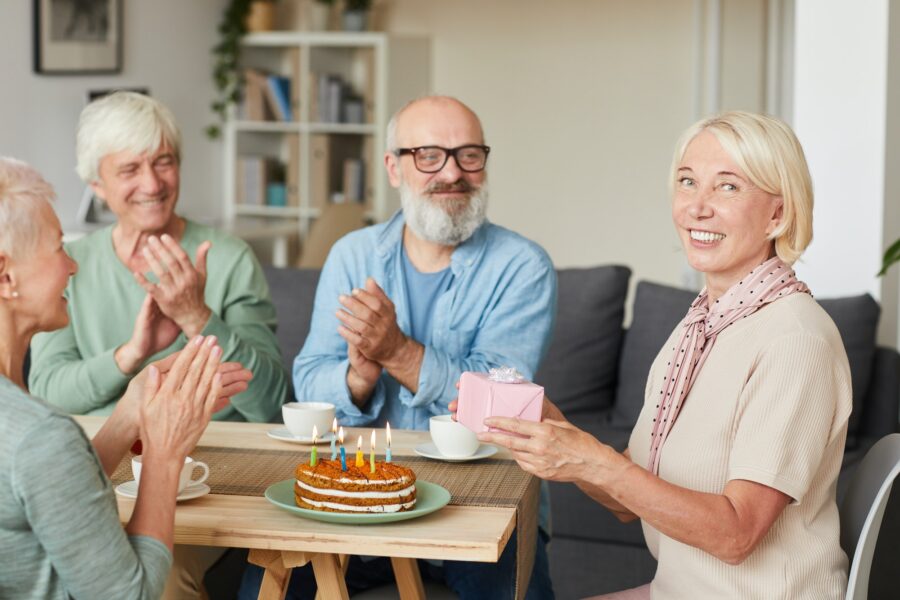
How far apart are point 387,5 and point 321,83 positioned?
69 centimetres

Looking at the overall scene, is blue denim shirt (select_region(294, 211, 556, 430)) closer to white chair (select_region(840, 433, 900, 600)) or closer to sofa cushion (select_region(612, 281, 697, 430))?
white chair (select_region(840, 433, 900, 600))

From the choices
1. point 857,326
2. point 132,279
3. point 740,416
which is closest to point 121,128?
point 132,279

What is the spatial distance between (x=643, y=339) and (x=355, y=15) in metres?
3.26

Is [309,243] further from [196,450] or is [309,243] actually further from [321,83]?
[196,450]

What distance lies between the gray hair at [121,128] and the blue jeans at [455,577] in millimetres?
967

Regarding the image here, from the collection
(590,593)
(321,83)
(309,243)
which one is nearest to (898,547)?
(590,593)

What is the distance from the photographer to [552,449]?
4.87ft

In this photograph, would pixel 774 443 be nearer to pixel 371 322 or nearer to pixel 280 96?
pixel 371 322

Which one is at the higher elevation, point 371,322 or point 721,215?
point 721,215

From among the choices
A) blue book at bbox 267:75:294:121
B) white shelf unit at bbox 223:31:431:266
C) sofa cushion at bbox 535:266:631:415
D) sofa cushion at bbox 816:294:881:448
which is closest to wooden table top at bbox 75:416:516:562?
sofa cushion at bbox 816:294:881:448

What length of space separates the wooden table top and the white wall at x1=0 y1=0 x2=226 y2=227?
3419 millimetres

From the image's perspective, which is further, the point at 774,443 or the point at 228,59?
the point at 228,59

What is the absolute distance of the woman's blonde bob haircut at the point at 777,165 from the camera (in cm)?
162

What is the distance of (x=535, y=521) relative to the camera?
191 cm
